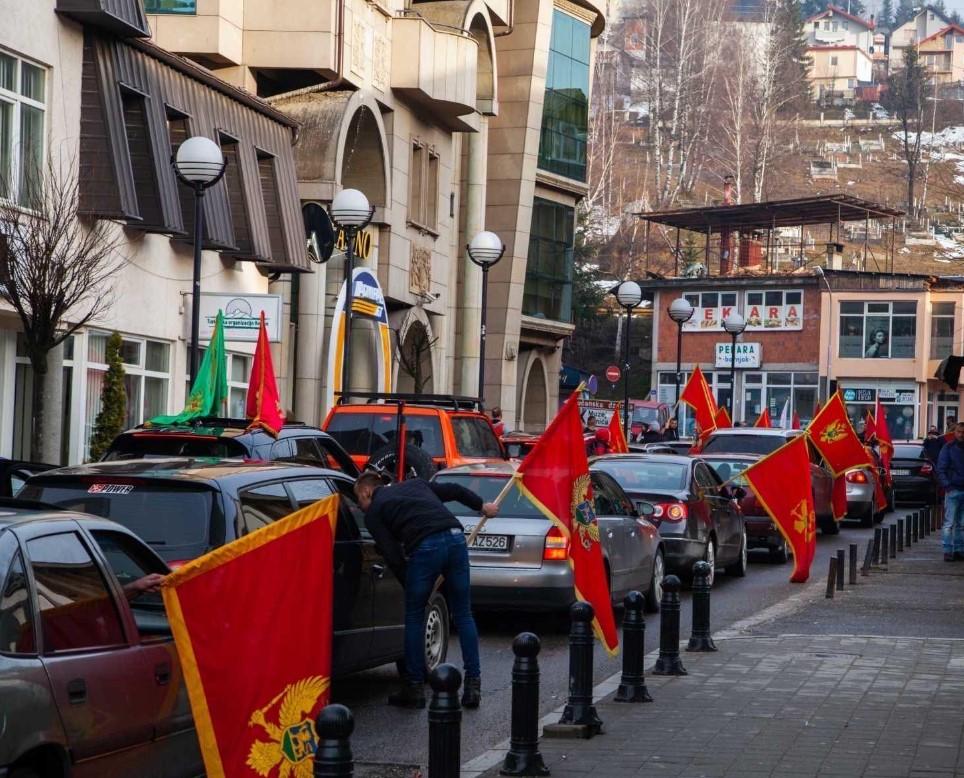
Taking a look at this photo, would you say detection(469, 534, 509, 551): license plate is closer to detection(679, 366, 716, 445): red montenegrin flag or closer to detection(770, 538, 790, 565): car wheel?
detection(770, 538, 790, 565): car wheel

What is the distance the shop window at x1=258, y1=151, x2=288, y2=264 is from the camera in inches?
1133

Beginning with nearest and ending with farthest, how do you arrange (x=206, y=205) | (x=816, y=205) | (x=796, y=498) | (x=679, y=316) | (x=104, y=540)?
(x=104, y=540)
(x=796, y=498)
(x=206, y=205)
(x=679, y=316)
(x=816, y=205)

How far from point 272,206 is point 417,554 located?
1883 cm

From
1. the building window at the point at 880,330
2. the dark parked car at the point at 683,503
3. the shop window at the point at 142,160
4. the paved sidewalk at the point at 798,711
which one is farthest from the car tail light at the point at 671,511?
the building window at the point at 880,330

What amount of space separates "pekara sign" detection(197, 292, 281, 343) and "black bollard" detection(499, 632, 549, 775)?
13.0 m

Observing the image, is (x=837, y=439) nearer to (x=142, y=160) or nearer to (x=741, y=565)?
(x=741, y=565)

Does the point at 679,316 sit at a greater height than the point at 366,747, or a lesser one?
greater

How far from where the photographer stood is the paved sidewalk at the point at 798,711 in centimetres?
888

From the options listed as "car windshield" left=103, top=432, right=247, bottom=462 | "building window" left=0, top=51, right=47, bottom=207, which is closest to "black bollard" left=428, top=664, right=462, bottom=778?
"car windshield" left=103, top=432, right=247, bottom=462

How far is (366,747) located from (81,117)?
1454cm

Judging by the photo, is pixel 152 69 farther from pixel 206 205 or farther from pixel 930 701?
pixel 930 701

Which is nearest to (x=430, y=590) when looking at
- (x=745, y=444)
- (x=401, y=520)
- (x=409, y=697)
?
(x=401, y=520)

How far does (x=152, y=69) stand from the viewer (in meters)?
24.2

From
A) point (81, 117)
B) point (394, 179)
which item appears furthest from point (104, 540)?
point (394, 179)
